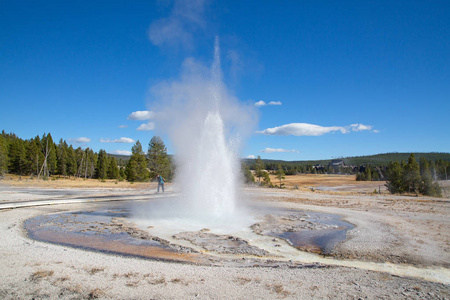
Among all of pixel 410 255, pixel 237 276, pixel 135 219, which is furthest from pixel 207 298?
pixel 135 219

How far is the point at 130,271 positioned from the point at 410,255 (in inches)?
277

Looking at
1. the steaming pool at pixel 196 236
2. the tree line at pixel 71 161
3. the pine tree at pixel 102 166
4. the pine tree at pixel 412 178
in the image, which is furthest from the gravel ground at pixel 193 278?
the pine tree at pixel 102 166

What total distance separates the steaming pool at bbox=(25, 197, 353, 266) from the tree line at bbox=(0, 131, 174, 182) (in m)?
36.7

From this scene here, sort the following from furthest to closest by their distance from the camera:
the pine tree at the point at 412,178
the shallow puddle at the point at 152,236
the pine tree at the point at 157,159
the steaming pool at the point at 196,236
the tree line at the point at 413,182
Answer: the pine tree at the point at 157,159 → the pine tree at the point at 412,178 → the tree line at the point at 413,182 → the shallow puddle at the point at 152,236 → the steaming pool at the point at 196,236

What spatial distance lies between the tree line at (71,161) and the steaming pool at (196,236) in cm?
3667

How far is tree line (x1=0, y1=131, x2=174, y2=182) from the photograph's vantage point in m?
52.9

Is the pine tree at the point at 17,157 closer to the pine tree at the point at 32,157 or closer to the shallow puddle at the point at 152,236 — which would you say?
the pine tree at the point at 32,157

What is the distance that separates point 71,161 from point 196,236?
75.5 m

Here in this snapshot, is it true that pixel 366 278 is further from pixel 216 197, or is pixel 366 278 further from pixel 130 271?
pixel 216 197

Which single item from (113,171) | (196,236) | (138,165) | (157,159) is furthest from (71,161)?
(196,236)

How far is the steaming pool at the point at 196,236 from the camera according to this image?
7980 mm

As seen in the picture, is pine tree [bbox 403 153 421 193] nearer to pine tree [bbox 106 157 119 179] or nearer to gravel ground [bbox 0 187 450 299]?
gravel ground [bbox 0 187 450 299]

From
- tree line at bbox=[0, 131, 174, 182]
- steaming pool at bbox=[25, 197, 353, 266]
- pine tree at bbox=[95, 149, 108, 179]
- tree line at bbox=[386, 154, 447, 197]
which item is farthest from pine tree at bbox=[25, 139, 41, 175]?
tree line at bbox=[386, 154, 447, 197]

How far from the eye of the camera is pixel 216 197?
15.4m
